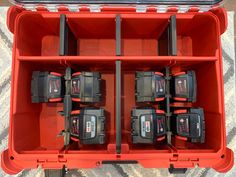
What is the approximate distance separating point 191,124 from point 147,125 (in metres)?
0.25

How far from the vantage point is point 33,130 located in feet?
4.87

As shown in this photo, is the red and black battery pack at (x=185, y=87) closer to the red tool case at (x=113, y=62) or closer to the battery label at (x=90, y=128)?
the red tool case at (x=113, y=62)

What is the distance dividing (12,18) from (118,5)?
0.59 m

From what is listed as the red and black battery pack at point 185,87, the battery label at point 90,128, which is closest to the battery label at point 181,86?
the red and black battery pack at point 185,87

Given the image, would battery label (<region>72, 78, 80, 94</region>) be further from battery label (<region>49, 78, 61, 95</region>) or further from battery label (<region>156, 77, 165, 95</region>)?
battery label (<region>156, 77, 165, 95</region>)

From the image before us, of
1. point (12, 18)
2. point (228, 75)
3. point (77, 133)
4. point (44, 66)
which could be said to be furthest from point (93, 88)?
point (228, 75)

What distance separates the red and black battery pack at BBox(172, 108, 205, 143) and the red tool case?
0.07 m

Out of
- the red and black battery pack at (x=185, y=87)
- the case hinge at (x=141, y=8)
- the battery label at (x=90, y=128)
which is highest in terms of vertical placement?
the case hinge at (x=141, y=8)

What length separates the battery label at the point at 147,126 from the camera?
1.32 meters

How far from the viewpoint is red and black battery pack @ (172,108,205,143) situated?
4.37 feet

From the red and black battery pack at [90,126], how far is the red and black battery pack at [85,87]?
3.0 inches

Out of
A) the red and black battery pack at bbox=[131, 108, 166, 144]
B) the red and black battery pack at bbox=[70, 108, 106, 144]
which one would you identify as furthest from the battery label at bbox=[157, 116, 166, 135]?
the red and black battery pack at bbox=[70, 108, 106, 144]

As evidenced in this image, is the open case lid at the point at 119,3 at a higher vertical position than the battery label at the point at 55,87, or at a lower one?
higher

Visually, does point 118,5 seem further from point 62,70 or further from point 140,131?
point 140,131
